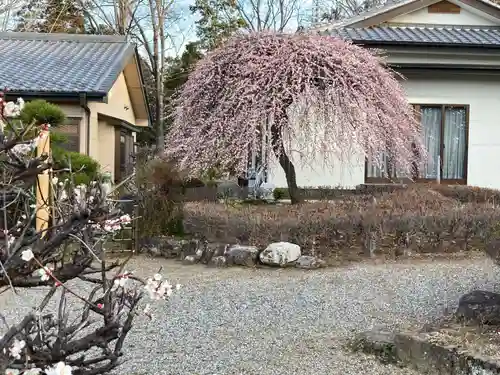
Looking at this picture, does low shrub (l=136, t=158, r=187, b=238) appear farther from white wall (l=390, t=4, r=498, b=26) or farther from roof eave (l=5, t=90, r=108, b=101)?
white wall (l=390, t=4, r=498, b=26)

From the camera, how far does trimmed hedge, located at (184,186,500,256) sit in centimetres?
796

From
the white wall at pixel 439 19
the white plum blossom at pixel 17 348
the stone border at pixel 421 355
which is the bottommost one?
the stone border at pixel 421 355

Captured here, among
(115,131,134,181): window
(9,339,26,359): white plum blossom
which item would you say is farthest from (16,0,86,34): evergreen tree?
(9,339,26,359): white plum blossom

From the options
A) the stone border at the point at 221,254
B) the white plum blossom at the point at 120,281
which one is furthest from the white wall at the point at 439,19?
the white plum blossom at the point at 120,281

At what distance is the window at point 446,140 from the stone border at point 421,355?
8589 millimetres

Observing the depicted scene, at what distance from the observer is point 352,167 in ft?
40.0

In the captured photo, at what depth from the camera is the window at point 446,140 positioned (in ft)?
42.3

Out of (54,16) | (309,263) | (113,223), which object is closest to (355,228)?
(309,263)

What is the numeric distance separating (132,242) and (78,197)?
6900 millimetres

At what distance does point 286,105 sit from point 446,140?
212 inches

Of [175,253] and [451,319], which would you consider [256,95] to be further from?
[451,319]

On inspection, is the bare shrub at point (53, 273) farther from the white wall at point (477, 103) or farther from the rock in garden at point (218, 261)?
the white wall at point (477, 103)

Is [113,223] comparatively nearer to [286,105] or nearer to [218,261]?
[218,261]

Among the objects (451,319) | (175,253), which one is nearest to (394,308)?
(451,319)
